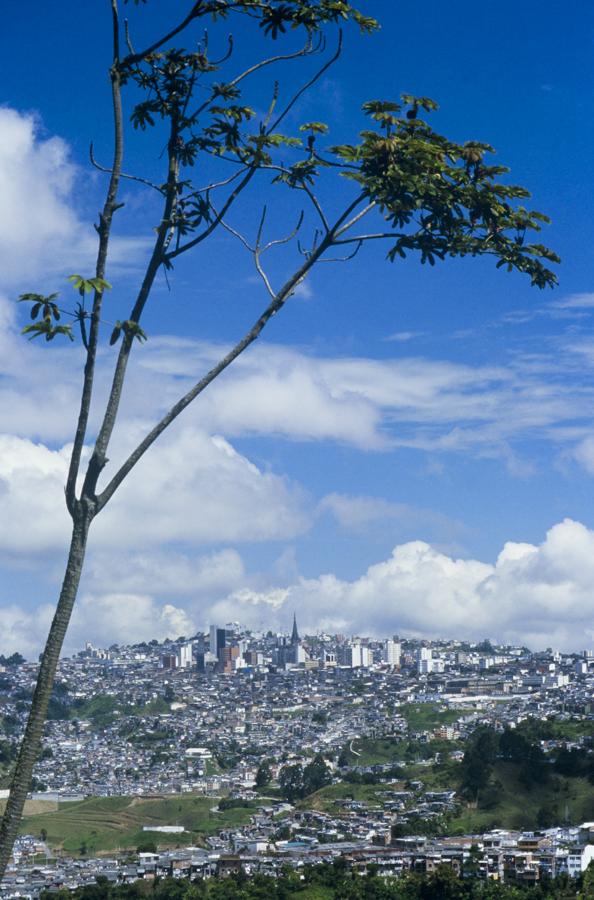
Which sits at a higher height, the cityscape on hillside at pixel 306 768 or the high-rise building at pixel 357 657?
the high-rise building at pixel 357 657

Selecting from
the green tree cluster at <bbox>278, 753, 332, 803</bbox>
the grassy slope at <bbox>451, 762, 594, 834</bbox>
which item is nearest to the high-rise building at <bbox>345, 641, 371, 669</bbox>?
the green tree cluster at <bbox>278, 753, 332, 803</bbox>

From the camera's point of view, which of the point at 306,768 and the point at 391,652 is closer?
the point at 306,768

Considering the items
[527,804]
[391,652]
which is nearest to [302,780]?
[527,804]

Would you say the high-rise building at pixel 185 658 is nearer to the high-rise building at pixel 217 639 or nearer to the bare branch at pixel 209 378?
the high-rise building at pixel 217 639

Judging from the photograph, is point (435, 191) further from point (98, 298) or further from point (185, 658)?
point (185, 658)

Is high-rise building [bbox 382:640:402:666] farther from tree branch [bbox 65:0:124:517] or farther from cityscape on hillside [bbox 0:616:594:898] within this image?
tree branch [bbox 65:0:124:517]

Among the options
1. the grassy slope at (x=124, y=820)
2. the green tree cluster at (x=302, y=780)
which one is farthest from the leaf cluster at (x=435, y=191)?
the green tree cluster at (x=302, y=780)
